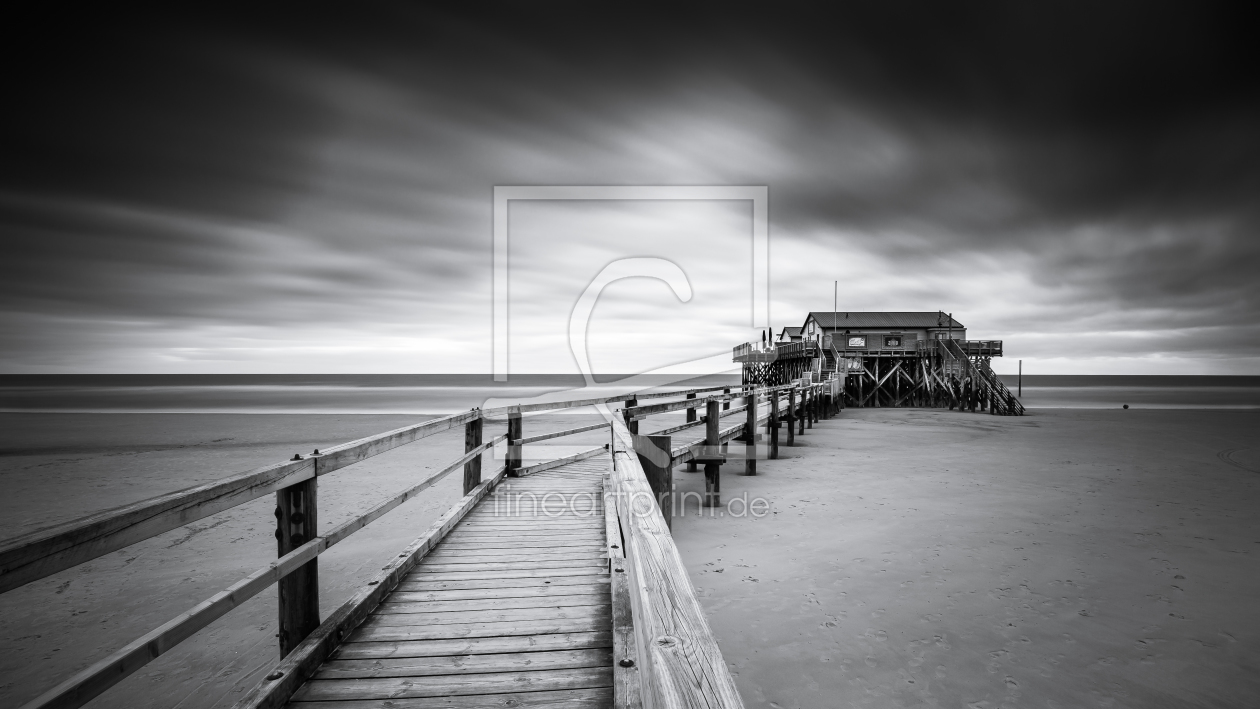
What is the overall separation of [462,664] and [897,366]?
116ft

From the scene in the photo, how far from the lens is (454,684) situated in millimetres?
2797

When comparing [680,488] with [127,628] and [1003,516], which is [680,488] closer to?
[1003,516]

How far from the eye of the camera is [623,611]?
3152mm

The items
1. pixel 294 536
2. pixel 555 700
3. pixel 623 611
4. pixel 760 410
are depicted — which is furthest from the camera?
pixel 760 410

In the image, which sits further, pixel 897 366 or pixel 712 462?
pixel 897 366

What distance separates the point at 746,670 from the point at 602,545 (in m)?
1.51

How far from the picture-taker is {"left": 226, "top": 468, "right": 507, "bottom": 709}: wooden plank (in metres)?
2.46

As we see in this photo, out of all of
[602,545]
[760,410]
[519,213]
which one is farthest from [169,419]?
[602,545]

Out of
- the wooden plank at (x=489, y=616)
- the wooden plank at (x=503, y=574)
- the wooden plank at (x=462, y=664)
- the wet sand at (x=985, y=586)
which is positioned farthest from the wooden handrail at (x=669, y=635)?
the wet sand at (x=985, y=586)

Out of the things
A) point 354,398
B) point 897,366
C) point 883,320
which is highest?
point 883,320

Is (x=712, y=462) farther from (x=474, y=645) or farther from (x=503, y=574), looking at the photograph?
(x=474, y=645)

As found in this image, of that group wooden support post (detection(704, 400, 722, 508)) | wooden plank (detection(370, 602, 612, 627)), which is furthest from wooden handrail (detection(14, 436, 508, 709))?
wooden support post (detection(704, 400, 722, 508))

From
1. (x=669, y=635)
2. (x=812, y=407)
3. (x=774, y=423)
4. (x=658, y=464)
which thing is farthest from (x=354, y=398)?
(x=669, y=635)

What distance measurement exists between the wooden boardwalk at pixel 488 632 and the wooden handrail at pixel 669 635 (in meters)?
1.37
